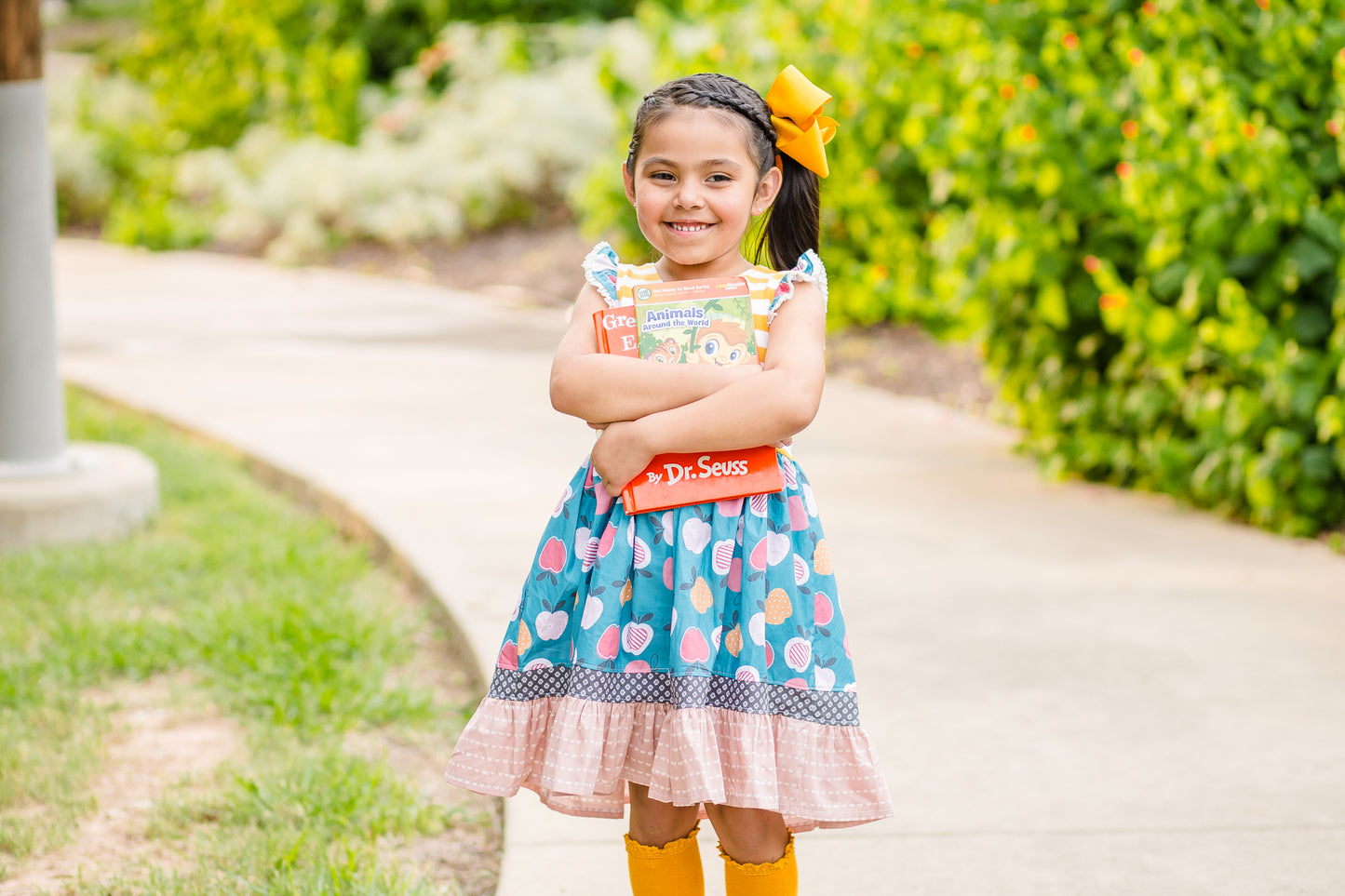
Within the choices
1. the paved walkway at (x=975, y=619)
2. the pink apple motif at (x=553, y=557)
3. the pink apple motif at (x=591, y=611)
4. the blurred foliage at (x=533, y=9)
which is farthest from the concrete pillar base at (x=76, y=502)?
the blurred foliage at (x=533, y=9)

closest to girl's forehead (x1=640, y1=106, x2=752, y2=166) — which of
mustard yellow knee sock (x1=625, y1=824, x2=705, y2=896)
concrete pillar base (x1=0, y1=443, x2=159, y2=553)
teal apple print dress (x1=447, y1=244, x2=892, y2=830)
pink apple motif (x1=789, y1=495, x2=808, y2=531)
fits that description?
teal apple print dress (x1=447, y1=244, x2=892, y2=830)

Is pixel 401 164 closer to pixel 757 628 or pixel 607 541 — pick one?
pixel 607 541

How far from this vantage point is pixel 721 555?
6.82 ft

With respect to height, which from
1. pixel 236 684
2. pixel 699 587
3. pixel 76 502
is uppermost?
pixel 699 587

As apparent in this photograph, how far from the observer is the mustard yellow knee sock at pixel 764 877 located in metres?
2.19

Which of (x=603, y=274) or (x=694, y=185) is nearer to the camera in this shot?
(x=694, y=185)

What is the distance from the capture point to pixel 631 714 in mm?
2123

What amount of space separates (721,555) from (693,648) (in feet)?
0.45

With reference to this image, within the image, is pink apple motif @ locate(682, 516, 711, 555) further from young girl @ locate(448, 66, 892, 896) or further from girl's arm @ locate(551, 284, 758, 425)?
girl's arm @ locate(551, 284, 758, 425)

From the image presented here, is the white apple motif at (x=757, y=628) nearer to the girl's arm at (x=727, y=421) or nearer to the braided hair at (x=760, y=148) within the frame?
the girl's arm at (x=727, y=421)

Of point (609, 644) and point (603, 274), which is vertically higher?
point (603, 274)

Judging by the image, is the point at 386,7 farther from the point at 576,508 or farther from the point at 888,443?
the point at 576,508

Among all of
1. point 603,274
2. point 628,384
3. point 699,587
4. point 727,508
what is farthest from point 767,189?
point 699,587

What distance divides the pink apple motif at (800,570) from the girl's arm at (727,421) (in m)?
0.18
